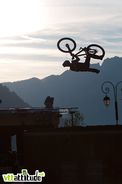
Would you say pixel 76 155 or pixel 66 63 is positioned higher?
pixel 66 63

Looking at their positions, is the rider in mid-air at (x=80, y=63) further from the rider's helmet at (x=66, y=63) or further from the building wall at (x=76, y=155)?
the building wall at (x=76, y=155)

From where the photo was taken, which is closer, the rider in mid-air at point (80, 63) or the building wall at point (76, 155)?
the rider in mid-air at point (80, 63)

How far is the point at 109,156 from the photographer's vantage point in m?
25.6

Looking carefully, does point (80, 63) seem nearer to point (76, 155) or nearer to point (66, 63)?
point (66, 63)

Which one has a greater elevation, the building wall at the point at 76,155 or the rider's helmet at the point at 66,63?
the rider's helmet at the point at 66,63

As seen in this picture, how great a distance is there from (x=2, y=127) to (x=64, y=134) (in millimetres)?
20224

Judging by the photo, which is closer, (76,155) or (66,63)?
(66,63)

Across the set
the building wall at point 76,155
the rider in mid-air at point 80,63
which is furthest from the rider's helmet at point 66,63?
the building wall at point 76,155

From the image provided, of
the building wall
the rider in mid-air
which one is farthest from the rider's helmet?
the building wall

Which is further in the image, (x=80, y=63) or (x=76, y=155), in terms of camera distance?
(x=76, y=155)

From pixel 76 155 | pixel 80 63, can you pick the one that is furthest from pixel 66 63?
pixel 76 155

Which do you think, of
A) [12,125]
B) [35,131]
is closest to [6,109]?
[12,125]

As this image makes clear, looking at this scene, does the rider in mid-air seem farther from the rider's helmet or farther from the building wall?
the building wall

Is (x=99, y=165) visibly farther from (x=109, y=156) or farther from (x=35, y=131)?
(x=35, y=131)
